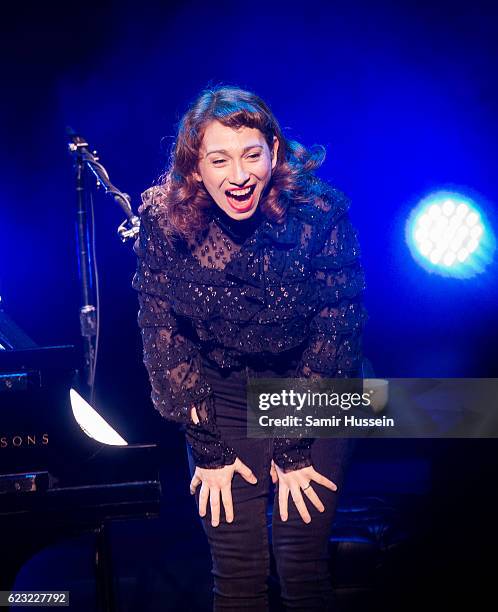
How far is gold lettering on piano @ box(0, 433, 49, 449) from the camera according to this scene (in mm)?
1624

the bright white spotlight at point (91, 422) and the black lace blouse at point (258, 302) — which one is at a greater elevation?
the black lace blouse at point (258, 302)

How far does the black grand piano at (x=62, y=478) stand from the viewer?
5.26 feet

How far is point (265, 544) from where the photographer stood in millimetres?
1802

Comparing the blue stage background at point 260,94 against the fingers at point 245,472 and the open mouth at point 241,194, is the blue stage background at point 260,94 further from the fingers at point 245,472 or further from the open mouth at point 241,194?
the fingers at point 245,472

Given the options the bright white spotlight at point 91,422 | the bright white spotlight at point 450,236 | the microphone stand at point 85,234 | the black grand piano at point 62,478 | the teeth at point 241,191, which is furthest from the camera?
the bright white spotlight at point 450,236

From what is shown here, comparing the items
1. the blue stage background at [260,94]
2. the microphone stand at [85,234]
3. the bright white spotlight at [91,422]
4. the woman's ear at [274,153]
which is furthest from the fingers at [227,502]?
the blue stage background at [260,94]

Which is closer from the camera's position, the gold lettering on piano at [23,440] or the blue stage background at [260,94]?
the gold lettering on piano at [23,440]

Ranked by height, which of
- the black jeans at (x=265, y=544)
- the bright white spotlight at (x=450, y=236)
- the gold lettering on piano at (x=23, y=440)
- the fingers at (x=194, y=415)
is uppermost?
the bright white spotlight at (x=450, y=236)

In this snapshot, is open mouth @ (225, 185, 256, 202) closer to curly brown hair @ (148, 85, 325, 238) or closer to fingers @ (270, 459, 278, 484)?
curly brown hair @ (148, 85, 325, 238)

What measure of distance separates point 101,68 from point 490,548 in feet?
9.24

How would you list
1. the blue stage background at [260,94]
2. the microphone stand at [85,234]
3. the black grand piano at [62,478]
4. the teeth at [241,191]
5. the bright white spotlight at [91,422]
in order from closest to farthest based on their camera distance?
the black grand piano at [62,478]
the bright white spotlight at [91,422]
the teeth at [241,191]
the microphone stand at [85,234]
the blue stage background at [260,94]

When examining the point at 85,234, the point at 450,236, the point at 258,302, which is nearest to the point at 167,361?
the point at 258,302

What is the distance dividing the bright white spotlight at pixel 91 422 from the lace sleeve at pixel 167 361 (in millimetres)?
168

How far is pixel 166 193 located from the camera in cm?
191
